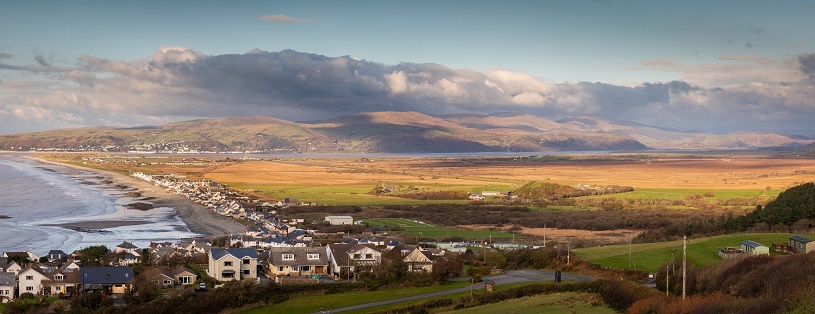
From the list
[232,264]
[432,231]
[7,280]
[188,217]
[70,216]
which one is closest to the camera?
[7,280]

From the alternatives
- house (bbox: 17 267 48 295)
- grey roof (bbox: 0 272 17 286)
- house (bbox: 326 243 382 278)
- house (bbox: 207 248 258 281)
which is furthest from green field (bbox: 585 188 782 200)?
grey roof (bbox: 0 272 17 286)

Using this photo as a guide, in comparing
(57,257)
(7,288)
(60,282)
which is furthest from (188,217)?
(7,288)

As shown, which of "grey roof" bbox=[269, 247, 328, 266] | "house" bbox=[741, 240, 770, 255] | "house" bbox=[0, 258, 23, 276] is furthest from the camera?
"grey roof" bbox=[269, 247, 328, 266]

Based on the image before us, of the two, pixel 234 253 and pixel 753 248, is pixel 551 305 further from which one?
pixel 234 253

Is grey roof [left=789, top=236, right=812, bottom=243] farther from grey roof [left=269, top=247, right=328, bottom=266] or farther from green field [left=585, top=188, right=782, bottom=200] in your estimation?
green field [left=585, top=188, right=782, bottom=200]

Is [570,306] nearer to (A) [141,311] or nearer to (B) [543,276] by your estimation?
(B) [543,276]

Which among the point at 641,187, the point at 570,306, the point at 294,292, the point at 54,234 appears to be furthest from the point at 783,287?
the point at 641,187
